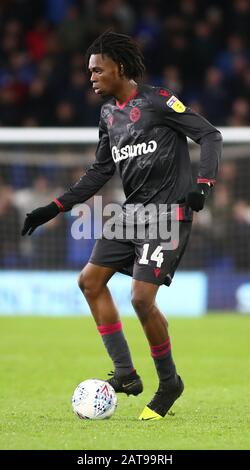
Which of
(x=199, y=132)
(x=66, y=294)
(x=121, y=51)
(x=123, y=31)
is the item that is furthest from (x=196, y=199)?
(x=123, y=31)

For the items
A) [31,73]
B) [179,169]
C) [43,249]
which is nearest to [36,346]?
[43,249]

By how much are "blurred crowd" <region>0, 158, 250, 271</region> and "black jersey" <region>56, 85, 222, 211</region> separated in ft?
25.6

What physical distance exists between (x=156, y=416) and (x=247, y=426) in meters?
0.63

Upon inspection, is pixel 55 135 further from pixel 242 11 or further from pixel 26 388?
pixel 242 11

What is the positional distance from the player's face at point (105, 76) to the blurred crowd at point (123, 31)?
9397 millimetres

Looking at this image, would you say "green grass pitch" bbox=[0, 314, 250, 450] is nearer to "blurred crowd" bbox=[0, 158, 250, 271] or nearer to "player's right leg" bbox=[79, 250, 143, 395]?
"player's right leg" bbox=[79, 250, 143, 395]

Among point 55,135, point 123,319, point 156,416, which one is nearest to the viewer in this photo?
point 156,416

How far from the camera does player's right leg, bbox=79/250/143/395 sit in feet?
21.9

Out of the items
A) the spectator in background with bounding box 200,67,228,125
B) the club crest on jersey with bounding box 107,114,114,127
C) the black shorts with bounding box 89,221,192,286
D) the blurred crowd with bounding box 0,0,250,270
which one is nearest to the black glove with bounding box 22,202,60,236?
the black shorts with bounding box 89,221,192,286

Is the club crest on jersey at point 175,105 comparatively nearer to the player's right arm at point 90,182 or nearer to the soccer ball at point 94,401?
the player's right arm at point 90,182

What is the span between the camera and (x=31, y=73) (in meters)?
17.3

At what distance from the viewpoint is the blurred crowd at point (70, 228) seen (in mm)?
14609

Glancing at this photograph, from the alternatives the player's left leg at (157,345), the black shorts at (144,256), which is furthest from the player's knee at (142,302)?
the black shorts at (144,256)

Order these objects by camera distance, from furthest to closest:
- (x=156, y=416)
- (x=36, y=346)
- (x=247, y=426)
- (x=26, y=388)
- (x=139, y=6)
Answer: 1. (x=139, y=6)
2. (x=36, y=346)
3. (x=26, y=388)
4. (x=156, y=416)
5. (x=247, y=426)
